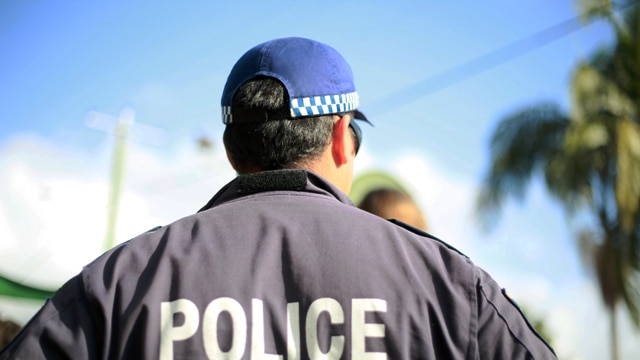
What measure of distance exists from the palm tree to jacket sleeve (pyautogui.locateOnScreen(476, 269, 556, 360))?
13880 mm

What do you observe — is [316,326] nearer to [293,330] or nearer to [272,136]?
[293,330]

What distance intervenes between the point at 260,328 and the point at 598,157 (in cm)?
1539

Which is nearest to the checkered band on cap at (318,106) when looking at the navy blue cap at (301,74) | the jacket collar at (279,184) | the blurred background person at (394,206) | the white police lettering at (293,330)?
the navy blue cap at (301,74)

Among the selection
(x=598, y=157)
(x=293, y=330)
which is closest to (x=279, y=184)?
(x=293, y=330)

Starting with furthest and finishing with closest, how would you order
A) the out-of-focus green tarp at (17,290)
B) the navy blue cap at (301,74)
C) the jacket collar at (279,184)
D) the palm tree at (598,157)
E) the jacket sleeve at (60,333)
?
the palm tree at (598,157) → the out-of-focus green tarp at (17,290) → the navy blue cap at (301,74) → the jacket collar at (279,184) → the jacket sleeve at (60,333)

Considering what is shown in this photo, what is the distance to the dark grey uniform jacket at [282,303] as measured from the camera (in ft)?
5.19

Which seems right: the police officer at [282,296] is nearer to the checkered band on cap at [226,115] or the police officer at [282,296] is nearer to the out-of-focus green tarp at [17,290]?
the checkered band on cap at [226,115]

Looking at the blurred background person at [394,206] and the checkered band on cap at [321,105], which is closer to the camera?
the checkered band on cap at [321,105]

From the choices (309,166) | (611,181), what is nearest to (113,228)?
(611,181)

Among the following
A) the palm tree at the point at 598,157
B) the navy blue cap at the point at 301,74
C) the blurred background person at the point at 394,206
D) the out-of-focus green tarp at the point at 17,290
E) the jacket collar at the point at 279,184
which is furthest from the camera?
the palm tree at the point at 598,157

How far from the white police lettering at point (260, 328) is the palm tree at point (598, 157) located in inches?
553

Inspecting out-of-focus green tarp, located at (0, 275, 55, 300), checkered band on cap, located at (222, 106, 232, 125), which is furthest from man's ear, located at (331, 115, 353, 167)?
out-of-focus green tarp, located at (0, 275, 55, 300)

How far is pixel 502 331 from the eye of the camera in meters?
1.61

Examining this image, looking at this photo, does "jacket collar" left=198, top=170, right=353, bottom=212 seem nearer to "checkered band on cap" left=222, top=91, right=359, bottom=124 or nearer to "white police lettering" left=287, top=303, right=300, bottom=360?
"checkered band on cap" left=222, top=91, right=359, bottom=124
